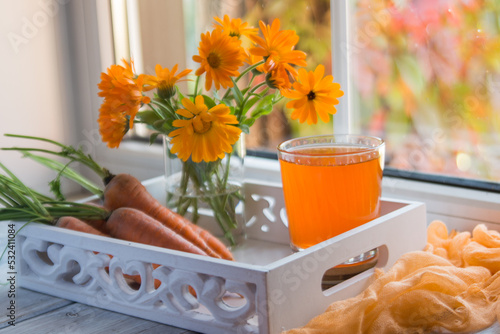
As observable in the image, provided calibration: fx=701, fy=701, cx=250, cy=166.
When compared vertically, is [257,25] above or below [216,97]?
above

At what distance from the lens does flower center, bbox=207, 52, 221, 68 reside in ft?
3.07

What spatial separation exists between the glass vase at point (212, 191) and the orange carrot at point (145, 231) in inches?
3.5

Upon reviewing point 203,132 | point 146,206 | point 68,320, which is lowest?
point 68,320

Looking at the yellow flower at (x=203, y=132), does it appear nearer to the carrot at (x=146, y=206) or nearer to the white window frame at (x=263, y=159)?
the carrot at (x=146, y=206)

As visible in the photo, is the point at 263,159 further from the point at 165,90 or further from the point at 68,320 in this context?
the point at 68,320

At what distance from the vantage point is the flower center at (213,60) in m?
0.94

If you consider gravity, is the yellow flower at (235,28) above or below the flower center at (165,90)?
above

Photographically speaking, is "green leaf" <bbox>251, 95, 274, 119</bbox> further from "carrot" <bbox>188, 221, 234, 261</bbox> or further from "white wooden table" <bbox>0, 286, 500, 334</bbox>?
"white wooden table" <bbox>0, 286, 500, 334</bbox>

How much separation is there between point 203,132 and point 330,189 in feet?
0.60

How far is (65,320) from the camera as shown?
878mm

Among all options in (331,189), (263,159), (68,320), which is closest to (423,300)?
(331,189)

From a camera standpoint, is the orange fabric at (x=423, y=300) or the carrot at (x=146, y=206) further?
the carrot at (x=146, y=206)

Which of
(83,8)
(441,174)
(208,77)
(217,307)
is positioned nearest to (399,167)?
(441,174)

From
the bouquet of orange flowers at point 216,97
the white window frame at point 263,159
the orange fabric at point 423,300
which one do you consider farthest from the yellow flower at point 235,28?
the orange fabric at point 423,300
